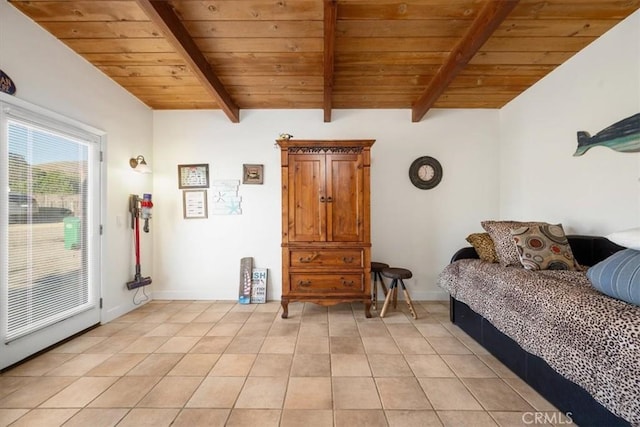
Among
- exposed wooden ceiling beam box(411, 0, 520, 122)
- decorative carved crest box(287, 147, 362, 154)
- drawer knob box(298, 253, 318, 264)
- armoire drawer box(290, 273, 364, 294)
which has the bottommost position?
armoire drawer box(290, 273, 364, 294)

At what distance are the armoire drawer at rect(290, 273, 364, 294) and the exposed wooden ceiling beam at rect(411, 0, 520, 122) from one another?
2176 millimetres

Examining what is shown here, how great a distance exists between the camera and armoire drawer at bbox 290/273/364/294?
2.77 meters

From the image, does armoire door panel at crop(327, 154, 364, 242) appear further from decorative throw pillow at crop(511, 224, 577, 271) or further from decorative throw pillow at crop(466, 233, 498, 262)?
decorative throw pillow at crop(511, 224, 577, 271)

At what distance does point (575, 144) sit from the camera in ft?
7.84

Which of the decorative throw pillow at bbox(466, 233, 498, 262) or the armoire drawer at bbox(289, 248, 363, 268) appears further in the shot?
the armoire drawer at bbox(289, 248, 363, 268)

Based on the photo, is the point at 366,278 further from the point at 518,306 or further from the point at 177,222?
the point at 177,222

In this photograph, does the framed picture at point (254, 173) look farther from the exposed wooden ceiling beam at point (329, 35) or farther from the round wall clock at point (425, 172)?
the round wall clock at point (425, 172)

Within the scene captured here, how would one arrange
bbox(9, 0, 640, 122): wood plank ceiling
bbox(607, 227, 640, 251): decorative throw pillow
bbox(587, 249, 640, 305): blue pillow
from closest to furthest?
bbox(587, 249, 640, 305): blue pillow → bbox(607, 227, 640, 251): decorative throw pillow → bbox(9, 0, 640, 122): wood plank ceiling

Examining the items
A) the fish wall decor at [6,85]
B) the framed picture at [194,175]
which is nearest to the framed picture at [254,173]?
the framed picture at [194,175]

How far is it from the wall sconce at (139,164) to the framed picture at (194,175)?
42cm

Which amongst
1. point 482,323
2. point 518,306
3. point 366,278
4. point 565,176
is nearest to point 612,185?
point 565,176

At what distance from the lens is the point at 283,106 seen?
3385 mm

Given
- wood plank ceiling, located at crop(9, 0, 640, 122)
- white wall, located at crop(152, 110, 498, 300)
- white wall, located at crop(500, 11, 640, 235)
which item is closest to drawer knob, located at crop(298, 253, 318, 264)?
white wall, located at crop(152, 110, 498, 300)

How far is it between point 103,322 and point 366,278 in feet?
9.25
